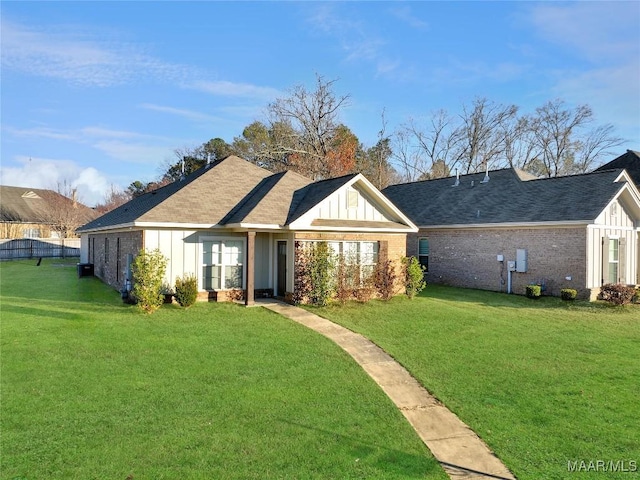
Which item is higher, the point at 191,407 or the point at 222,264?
the point at 222,264

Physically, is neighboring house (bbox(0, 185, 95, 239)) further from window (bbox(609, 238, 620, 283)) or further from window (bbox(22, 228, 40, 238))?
window (bbox(609, 238, 620, 283))

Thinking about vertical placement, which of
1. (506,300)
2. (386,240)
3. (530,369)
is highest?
(386,240)

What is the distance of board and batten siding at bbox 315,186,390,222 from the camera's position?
15.9 m

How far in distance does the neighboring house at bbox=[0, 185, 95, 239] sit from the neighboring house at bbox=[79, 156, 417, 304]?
3103 cm

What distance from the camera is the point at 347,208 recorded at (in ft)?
53.8

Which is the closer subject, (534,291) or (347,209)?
(347,209)

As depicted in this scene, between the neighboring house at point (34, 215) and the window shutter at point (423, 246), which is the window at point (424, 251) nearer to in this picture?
the window shutter at point (423, 246)

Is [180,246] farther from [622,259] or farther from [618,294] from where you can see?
[622,259]

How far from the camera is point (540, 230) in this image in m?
18.1

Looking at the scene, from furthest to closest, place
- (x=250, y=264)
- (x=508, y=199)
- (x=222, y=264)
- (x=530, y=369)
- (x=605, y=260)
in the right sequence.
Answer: (x=508, y=199), (x=605, y=260), (x=222, y=264), (x=250, y=264), (x=530, y=369)

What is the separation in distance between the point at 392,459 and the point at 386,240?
12.1 meters

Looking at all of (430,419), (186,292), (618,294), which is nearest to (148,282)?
(186,292)

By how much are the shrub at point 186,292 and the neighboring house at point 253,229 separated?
1.15 m

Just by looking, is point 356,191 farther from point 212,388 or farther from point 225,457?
point 225,457
